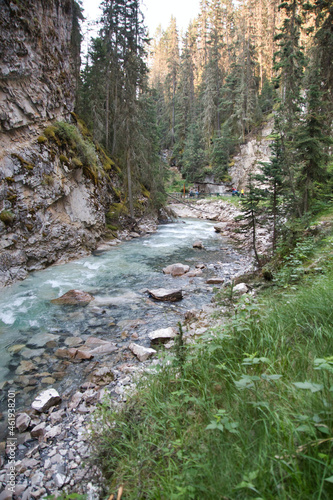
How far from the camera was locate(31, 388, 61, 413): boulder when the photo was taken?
11.0ft

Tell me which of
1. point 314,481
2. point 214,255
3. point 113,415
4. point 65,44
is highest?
point 65,44

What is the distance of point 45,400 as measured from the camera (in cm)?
342

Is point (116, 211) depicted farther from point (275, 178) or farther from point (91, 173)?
point (275, 178)

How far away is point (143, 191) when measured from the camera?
67.3 feet

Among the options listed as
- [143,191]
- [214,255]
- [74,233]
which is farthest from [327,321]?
[143,191]

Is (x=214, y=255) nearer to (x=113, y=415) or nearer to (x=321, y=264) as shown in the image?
(x=321, y=264)

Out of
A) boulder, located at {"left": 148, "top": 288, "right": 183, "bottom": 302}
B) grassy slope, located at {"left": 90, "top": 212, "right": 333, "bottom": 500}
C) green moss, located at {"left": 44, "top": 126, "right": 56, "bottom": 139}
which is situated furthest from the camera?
green moss, located at {"left": 44, "top": 126, "right": 56, "bottom": 139}

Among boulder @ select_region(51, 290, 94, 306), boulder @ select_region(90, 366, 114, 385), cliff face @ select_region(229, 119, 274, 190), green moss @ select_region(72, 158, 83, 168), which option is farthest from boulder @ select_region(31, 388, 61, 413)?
cliff face @ select_region(229, 119, 274, 190)

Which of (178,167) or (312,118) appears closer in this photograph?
(312,118)

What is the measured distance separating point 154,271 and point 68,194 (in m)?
5.11

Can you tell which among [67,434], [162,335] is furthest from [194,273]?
[67,434]

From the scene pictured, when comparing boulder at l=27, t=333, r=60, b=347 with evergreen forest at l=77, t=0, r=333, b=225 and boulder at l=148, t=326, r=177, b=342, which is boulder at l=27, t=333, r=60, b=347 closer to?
boulder at l=148, t=326, r=177, b=342

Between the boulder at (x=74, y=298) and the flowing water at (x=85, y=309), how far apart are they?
0.62 feet

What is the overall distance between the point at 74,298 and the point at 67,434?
4.21 metres
